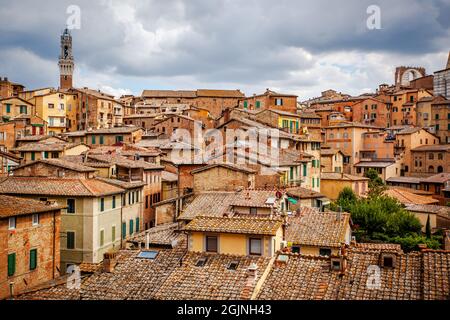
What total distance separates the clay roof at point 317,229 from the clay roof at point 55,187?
1207 cm

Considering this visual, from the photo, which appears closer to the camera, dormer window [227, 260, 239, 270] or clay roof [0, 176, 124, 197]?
dormer window [227, 260, 239, 270]

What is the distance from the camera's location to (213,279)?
1772 cm

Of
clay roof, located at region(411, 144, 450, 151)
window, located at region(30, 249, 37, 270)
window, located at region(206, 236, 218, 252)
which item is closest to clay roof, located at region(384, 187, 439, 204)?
clay roof, located at region(411, 144, 450, 151)

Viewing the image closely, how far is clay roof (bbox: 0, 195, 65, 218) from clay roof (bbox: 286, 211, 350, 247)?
12.2 metres

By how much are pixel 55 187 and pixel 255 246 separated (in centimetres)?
1621

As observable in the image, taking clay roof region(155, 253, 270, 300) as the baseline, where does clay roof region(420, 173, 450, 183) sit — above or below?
above

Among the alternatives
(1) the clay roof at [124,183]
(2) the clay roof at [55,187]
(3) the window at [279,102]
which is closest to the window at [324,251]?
(2) the clay roof at [55,187]

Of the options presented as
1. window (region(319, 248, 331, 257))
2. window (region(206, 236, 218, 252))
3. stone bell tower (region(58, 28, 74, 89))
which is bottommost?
window (region(319, 248, 331, 257))

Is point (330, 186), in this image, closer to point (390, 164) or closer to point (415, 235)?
point (415, 235)

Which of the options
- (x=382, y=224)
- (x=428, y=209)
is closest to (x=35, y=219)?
(x=382, y=224)

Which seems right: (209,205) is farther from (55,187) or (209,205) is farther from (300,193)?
(55,187)

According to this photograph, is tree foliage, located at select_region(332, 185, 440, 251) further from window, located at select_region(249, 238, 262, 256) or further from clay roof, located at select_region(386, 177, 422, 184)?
clay roof, located at select_region(386, 177, 422, 184)

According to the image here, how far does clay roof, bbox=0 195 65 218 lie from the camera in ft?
74.1

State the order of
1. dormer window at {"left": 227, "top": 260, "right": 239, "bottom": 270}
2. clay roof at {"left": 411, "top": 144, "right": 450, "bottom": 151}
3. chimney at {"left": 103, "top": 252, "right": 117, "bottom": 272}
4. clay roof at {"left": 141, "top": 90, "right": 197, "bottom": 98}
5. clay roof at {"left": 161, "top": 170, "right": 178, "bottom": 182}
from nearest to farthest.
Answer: dormer window at {"left": 227, "top": 260, "right": 239, "bottom": 270}
chimney at {"left": 103, "top": 252, "right": 117, "bottom": 272}
clay roof at {"left": 161, "top": 170, "right": 178, "bottom": 182}
clay roof at {"left": 411, "top": 144, "right": 450, "bottom": 151}
clay roof at {"left": 141, "top": 90, "right": 197, "bottom": 98}
